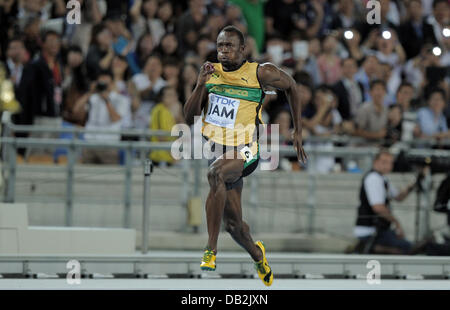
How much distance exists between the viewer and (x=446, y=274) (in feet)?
30.6

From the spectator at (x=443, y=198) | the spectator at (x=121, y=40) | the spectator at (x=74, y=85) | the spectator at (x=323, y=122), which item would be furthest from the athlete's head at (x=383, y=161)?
the spectator at (x=74, y=85)

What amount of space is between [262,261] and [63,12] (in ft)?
21.3

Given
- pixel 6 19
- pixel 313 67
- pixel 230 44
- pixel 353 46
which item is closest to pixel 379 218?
pixel 313 67

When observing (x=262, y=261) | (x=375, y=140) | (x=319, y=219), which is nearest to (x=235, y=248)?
(x=319, y=219)

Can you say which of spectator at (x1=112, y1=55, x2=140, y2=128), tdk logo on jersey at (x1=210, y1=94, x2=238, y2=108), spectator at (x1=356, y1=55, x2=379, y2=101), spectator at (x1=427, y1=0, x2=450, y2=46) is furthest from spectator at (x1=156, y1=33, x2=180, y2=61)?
tdk logo on jersey at (x1=210, y1=94, x2=238, y2=108)

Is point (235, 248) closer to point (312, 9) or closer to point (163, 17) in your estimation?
point (163, 17)

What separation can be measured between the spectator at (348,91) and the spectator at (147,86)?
255 centimetres

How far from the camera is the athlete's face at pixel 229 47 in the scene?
6.94m

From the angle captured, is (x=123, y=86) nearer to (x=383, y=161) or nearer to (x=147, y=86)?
(x=147, y=86)

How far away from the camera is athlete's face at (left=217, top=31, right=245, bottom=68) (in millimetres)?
6938

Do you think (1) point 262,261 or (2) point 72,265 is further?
(2) point 72,265

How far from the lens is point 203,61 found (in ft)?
41.9

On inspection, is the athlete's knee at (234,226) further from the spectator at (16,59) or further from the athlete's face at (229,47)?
the spectator at (16,59)

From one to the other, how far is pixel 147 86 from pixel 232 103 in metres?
5.33
